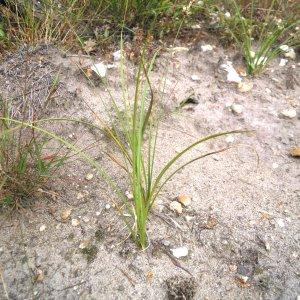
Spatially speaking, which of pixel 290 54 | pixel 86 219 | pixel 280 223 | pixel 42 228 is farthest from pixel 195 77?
pixel 42 228

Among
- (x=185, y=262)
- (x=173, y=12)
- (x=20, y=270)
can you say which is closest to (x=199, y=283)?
(x=185, y=262)

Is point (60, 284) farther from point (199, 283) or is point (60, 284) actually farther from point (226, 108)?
point (226, 108)

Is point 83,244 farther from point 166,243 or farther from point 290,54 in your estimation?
point 290,54

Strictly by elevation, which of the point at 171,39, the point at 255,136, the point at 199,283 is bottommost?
the point at 199,283

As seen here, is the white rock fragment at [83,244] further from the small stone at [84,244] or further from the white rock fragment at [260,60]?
the white rock fragment at [260,60]

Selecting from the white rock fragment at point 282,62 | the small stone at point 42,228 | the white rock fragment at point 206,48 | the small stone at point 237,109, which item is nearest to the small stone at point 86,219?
the small stone at point 42,228

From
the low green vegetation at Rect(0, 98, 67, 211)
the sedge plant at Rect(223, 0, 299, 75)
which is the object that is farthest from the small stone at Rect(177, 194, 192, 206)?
the sedge plant at Rect(223, 0, 299, 75)
